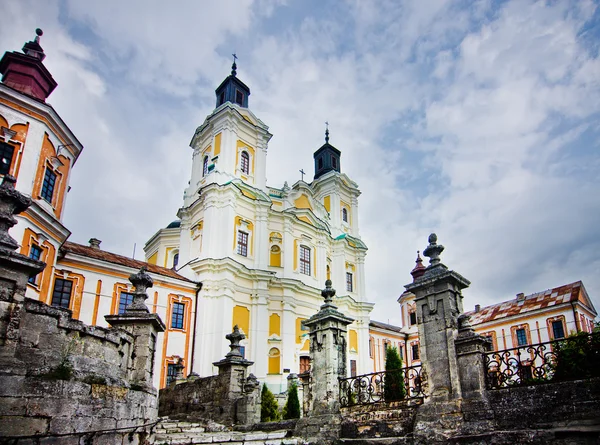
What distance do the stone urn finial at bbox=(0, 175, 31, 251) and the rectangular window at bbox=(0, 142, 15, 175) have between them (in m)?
12.6

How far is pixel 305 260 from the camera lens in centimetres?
3653

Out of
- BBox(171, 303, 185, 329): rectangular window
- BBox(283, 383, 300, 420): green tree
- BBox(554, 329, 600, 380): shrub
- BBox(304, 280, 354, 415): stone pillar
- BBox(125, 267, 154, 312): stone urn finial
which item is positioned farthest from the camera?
BBox(171, 303, 185, 329): rectangular window

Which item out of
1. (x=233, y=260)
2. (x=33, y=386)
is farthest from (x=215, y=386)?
(x=233, y=260)

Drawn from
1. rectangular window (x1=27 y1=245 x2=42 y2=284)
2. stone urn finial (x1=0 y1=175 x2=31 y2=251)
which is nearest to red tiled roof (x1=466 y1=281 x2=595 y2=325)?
rectangular window (x1=27 y1=245 x2=42 y2=284)

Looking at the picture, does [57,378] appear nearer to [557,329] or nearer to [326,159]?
[557,329]

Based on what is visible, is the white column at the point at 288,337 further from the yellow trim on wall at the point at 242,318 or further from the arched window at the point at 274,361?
the yellow trim on wall at the point at 242,318

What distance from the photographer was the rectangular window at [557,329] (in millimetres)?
35750

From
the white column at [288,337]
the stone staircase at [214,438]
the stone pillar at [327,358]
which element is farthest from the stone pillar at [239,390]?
the white column at [288,337]

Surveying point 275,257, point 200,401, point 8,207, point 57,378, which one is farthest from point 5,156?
point 275,257

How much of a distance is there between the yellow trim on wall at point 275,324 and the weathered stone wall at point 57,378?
935 inches

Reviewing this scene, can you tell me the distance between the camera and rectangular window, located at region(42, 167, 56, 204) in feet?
65.0

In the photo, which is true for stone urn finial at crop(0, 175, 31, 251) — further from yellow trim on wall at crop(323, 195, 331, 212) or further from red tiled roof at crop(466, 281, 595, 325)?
red tiled roof at crop(466, 281, 595, 325)

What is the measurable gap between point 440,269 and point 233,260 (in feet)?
71.2

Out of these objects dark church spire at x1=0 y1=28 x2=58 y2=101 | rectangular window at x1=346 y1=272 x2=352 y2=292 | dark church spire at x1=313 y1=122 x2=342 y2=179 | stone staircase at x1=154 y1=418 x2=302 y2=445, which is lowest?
stone staircase at x1=154 y1=418 x2=302 y2=445
